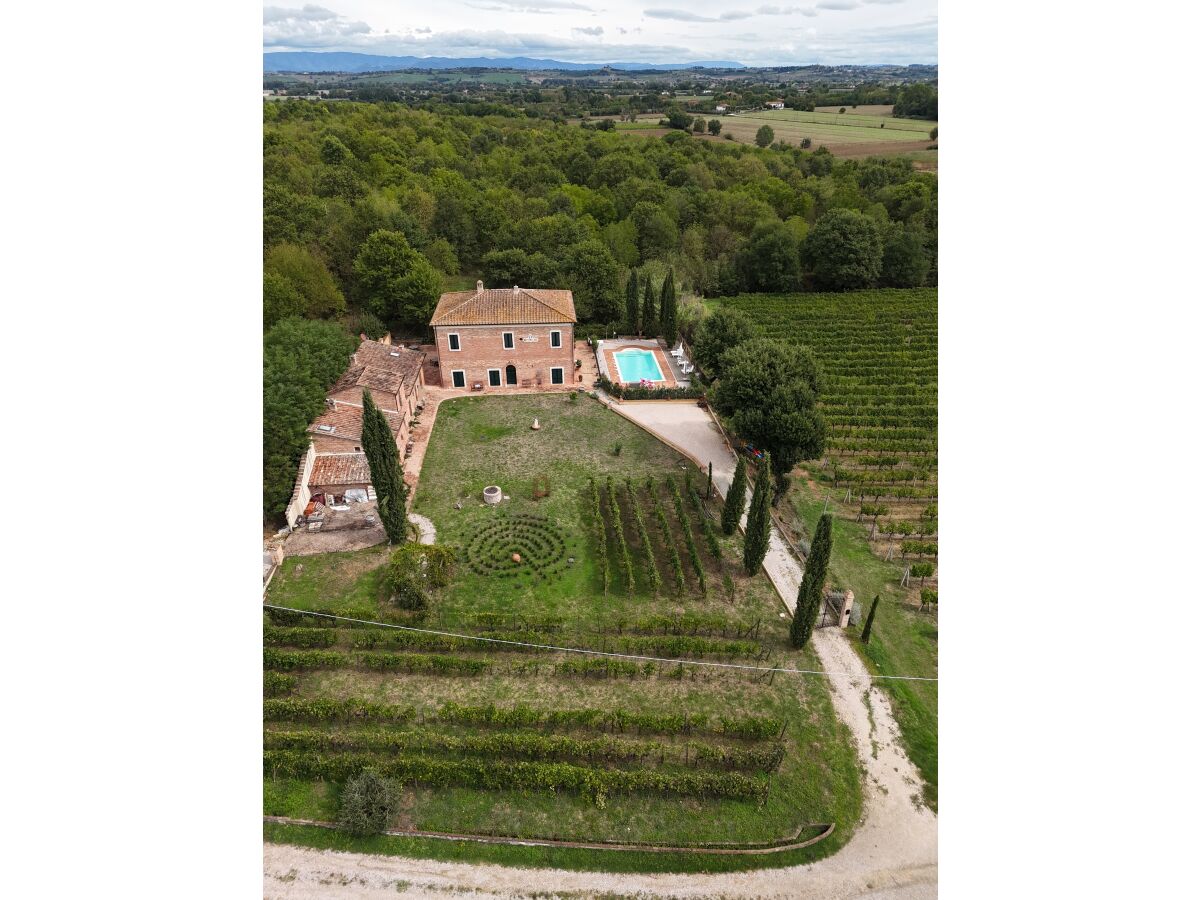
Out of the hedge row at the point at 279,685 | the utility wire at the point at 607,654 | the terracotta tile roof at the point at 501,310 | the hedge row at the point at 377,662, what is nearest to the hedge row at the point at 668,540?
the utility wire at the point at 607,654

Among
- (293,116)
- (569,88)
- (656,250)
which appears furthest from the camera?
(569,88)

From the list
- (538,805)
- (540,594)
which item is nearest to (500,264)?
(540,594)

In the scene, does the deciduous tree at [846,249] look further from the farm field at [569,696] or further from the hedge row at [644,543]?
the farm field at [569,696]

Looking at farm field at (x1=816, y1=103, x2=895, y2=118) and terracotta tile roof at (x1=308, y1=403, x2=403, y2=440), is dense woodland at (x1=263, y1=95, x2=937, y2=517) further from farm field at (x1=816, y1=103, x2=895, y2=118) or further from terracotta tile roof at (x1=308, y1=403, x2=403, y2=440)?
farm field at (x1=816, y1=103, x2=895, y2=118)

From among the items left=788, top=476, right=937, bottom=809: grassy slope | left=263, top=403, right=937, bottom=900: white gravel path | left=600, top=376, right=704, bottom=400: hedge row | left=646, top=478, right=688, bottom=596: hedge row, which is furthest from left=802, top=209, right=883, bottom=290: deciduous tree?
left=263, top=403, right=937, bottom=900: white gravel path

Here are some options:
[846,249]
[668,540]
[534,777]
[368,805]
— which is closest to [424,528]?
[668,540]

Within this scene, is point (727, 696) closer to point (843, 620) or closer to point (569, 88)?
point (843, 620)
